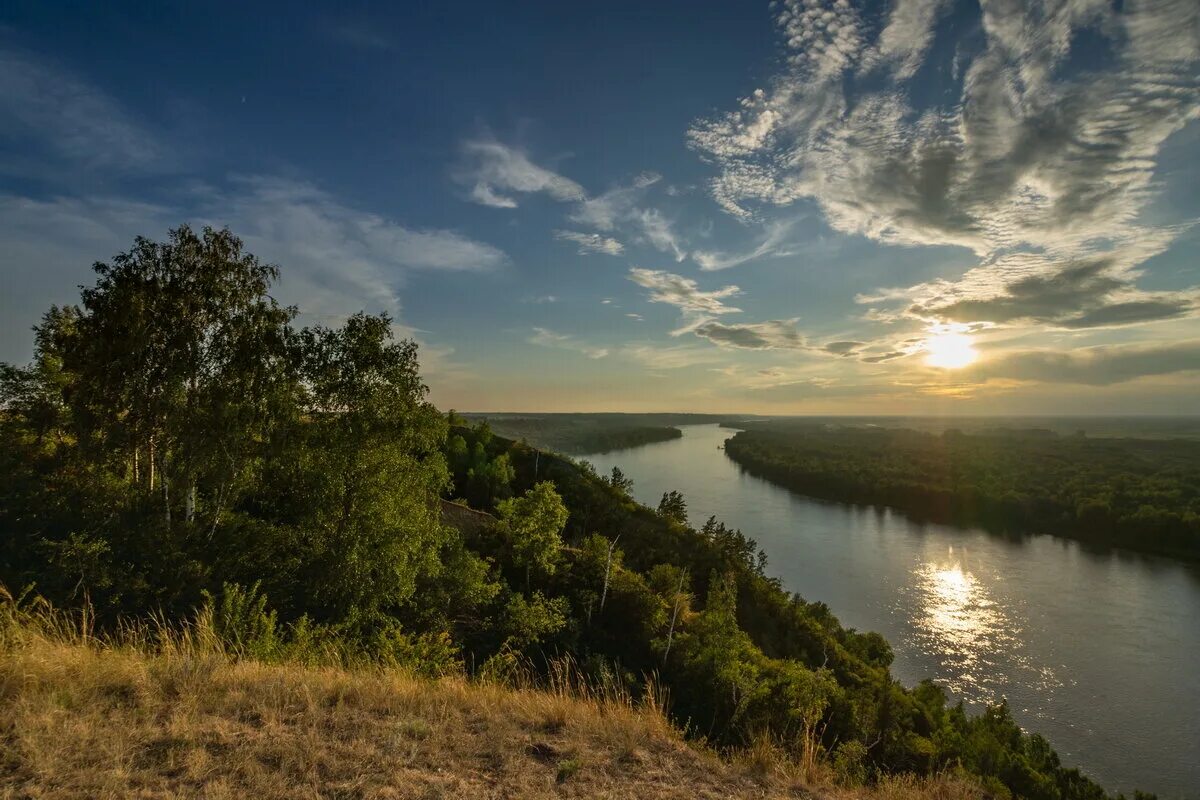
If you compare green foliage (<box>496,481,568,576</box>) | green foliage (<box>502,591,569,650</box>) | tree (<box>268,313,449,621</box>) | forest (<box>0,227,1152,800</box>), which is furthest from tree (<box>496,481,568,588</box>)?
tree (<box>268,313,449,621</box>)

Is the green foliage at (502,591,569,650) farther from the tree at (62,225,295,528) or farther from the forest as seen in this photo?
the tree at (62,225,295,528)

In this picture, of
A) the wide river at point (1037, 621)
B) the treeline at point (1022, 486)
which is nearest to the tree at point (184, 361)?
the wide river at point (1037, 621)

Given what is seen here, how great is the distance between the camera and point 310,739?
5.05 m

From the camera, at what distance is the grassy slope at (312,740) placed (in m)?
4.40

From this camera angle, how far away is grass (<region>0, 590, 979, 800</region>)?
4.40 metres

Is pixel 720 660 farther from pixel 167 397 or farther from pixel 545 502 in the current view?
pixel 167 397

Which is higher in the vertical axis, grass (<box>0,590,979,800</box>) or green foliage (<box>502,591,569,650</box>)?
grass (<box>0,590,979,800</box>)

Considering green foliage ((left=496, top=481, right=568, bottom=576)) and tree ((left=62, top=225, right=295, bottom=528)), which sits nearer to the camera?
tree ((left=62, top=225, right=295, bottom=528))

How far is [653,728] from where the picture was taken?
631cm

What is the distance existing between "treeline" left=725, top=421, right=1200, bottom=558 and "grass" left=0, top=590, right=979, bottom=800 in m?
96.3

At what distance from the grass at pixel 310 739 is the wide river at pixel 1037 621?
119ft

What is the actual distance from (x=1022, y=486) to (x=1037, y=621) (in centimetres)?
6919

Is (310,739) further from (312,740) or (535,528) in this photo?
(535,528)

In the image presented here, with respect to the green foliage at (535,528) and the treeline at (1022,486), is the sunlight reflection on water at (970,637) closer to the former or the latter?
the green foliage at (535,528)
